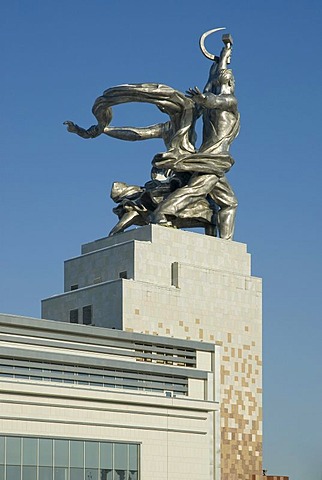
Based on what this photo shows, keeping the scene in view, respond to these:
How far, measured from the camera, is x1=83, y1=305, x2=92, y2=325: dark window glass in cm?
4806

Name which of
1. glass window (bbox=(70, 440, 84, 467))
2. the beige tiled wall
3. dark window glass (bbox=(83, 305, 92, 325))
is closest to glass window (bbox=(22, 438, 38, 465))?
glass window (bbox=(70, 440, 84, 467))

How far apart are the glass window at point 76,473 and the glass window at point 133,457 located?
78.6 inches

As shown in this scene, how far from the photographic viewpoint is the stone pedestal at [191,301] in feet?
155

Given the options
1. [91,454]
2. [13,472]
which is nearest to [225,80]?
[91,454]

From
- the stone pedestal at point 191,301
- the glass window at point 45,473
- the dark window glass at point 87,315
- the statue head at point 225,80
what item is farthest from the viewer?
the statue head at point 225,80

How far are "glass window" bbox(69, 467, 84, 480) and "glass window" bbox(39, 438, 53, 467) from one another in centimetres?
92

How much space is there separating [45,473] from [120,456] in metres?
3.09

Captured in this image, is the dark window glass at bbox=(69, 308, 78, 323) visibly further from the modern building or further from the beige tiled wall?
the beige tiled wall

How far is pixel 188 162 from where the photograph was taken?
50.8m

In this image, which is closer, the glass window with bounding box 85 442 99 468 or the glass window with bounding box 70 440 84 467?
the glass window with bounding box 70 440 84 467

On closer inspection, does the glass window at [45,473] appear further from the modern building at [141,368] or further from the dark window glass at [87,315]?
the dark window glass at [87,315]

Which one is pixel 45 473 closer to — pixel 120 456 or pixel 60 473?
pixel 60 473

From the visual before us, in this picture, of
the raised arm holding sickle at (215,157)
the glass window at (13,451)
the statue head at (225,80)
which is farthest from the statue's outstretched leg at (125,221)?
the glass window at (13,451)

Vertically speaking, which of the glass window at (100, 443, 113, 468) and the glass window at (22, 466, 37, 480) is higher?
the glass window at (100, 443, 113, 468)
